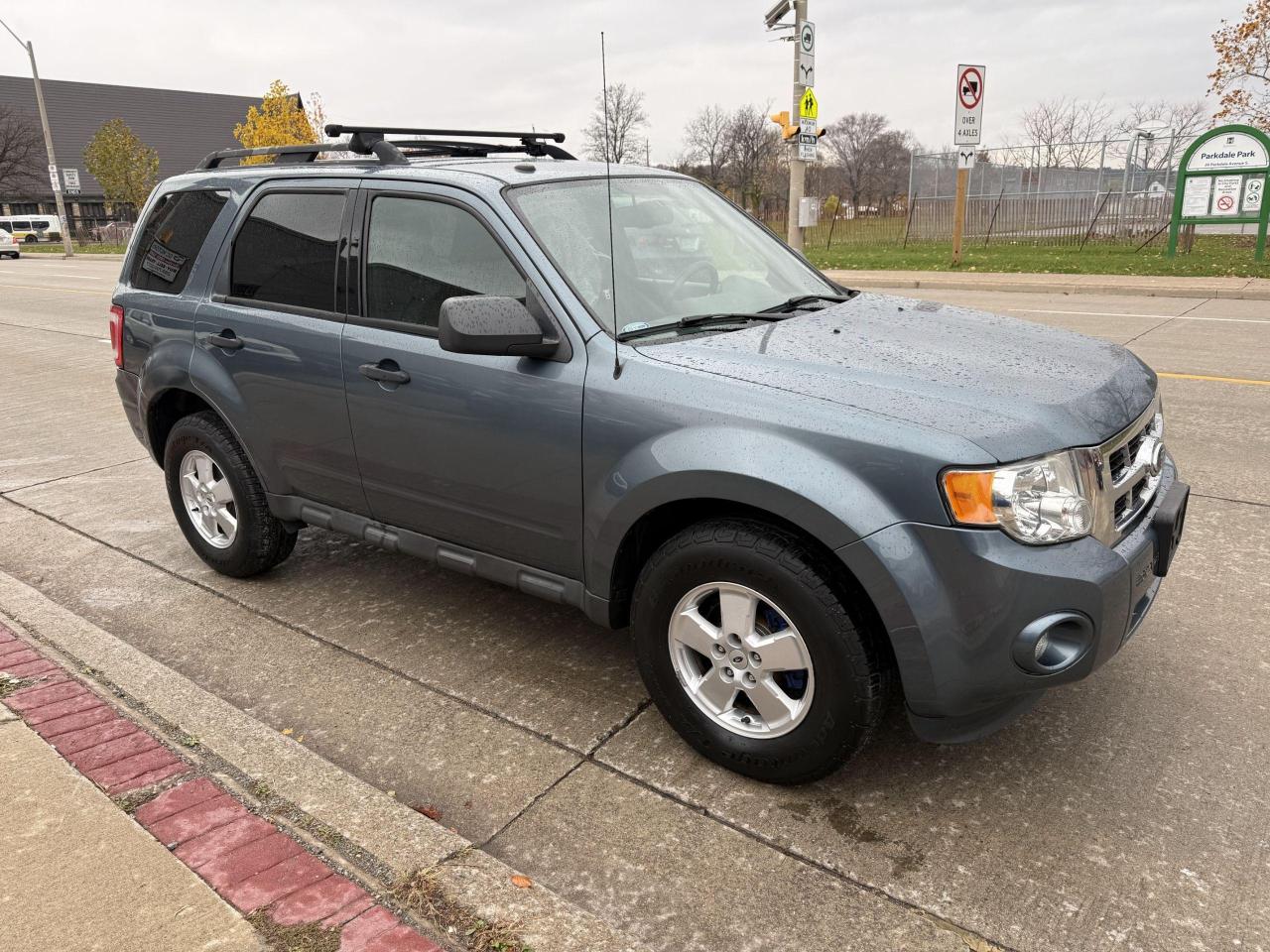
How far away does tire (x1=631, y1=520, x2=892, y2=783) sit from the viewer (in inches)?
106

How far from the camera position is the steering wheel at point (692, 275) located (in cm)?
354

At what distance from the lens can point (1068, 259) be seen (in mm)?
20281

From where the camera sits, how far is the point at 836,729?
2.76 m

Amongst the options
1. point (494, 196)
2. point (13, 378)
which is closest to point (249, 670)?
point (494, 196)

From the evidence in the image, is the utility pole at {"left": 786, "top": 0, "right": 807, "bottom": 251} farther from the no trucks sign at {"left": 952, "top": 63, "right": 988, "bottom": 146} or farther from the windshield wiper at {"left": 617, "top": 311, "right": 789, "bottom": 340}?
the windshield wiper at {"left": 617, "top": 311, "right": 789, "bottom": 340}

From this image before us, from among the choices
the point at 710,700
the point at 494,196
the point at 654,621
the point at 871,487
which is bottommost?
the point at 710,700

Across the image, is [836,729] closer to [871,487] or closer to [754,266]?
[871,487]

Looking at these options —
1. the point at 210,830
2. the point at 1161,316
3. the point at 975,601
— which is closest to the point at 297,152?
the point at 210,830

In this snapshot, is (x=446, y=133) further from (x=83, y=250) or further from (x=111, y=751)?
(x=83, y=250)

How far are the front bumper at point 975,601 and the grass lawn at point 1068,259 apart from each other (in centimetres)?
1657

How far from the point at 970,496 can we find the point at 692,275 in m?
1.56

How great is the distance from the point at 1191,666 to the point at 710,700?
1845mm

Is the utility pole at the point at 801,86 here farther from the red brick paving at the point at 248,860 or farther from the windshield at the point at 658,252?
the red brick paving at the point at 248,860

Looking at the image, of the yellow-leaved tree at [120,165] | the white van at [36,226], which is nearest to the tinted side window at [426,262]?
the yellow-leaved tree at [120,165]
